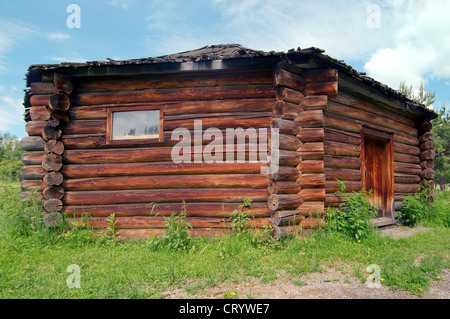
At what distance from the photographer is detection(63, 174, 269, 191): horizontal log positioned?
18.6 feet

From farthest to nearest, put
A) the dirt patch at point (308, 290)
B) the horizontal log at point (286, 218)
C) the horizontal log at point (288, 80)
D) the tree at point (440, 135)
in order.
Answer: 1. the tree at point (440, 135)
2. the horizontal log at point (288, 80)
3. the horizontal log at point (286, 218)
4. the dirt patch at point (308, 290)

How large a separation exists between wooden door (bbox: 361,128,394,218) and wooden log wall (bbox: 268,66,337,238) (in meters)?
3.18

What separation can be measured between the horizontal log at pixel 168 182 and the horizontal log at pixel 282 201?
422mm

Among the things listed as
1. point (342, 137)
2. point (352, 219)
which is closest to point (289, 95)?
point (342, 137)

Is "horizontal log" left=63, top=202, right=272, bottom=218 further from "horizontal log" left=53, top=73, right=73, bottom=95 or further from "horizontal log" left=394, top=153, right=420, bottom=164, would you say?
"horizontal log" left=394, top=153, right=420, bottom=164

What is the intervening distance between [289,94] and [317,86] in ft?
2.31

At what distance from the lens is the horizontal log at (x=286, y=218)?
5.20 meters

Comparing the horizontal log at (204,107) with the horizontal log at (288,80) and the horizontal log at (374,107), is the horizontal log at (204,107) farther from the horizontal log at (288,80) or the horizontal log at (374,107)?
the horizontal log at (374,107)

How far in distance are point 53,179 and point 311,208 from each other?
5325 mm

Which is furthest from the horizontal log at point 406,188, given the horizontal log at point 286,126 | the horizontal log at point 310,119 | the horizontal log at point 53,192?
the horizontal log at point 53,192

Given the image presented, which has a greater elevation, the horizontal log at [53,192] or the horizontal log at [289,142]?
the horizontal log at [289,142]

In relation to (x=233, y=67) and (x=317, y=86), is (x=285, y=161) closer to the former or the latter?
(x=317, y=86)

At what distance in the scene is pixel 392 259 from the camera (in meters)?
4.71

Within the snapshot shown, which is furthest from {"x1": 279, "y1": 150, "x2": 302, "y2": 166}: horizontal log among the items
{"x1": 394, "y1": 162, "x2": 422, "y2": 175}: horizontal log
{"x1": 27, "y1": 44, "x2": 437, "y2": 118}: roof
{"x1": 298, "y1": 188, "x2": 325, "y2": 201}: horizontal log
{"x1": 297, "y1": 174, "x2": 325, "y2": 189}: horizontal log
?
{"x1": 394, "y1": 162, "x2": 422, "y2": 175}: horizontal log
